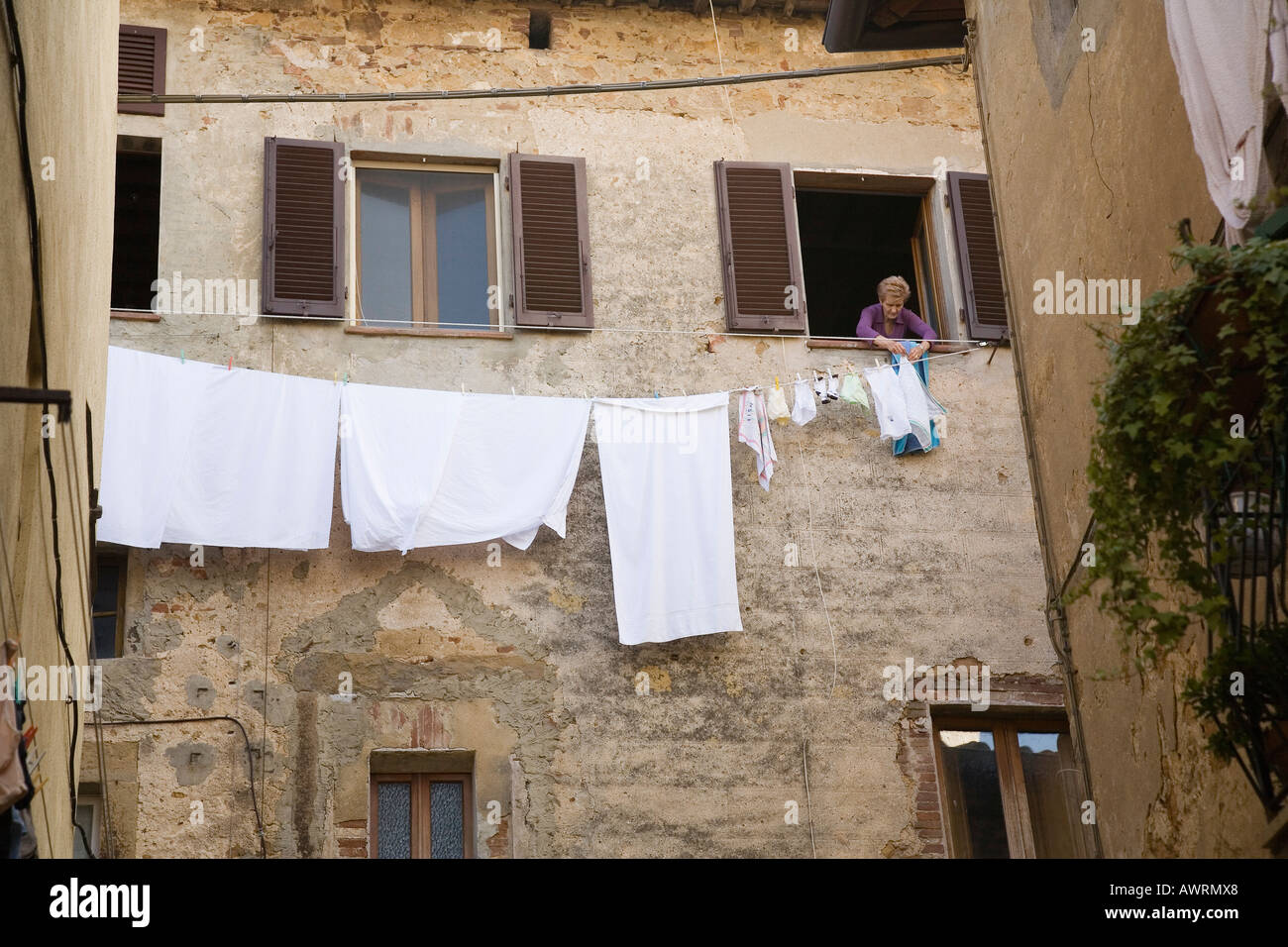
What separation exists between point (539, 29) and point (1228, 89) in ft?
24.1

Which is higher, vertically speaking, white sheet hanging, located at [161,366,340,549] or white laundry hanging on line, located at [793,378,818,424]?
white laundry hanging on line, located at [793,378,818,424]

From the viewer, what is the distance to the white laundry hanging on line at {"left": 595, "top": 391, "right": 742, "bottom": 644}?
392 inches

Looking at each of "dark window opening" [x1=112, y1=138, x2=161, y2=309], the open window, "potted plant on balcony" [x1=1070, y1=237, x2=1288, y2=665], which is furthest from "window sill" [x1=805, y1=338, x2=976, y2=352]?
"potted plant on balcony" [x1=1070, y1=237, x2=1288, y2=665]

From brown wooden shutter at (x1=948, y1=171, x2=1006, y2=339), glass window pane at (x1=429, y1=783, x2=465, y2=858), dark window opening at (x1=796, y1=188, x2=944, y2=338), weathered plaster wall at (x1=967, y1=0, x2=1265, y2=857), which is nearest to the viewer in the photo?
weathered plaster wall at (x1=967, y1=0, x2=1265, y2=857)

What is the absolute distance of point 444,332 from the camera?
10.8 meters

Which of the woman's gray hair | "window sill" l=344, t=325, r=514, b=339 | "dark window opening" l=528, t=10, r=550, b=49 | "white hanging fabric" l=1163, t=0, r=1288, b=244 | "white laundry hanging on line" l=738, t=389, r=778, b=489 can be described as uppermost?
"dark window opening" l=528, t=10, r=550, b=49

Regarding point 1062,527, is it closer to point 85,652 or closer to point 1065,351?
point 1065,351

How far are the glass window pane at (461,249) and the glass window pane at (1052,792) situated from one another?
420 cm

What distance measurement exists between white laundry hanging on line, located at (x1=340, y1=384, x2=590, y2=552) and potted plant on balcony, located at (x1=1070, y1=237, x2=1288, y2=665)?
5.47 meters

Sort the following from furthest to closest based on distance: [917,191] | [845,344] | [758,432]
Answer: [917,191] < [845,344] < [758,432]

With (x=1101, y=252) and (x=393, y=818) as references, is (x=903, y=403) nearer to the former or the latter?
(x=393, y=818)

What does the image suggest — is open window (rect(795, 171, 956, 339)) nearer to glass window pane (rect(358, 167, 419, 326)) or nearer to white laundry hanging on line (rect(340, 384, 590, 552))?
glass window pane (rect(358, 167, 419, 326))

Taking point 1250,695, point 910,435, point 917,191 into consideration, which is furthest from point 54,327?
point 917,191

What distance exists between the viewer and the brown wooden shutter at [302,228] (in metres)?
10.6
